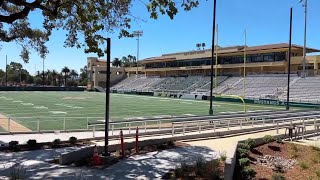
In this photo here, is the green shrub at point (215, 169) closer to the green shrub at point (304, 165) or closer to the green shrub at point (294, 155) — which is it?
the green shrub at point (304, 165)

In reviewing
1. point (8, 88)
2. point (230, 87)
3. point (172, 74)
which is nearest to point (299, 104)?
point (230, 87)

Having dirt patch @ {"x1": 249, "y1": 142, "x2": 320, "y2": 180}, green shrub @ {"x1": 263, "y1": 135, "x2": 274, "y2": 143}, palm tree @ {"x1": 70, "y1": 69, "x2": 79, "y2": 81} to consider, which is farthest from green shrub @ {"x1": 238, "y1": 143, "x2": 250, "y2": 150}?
palm tree @ {"x1": 70, "y1": 69, "x2": 79, "y2": 81}

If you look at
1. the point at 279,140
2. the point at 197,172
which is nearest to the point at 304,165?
the point at 279,140

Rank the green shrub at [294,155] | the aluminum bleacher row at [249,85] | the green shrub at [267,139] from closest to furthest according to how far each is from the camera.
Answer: the green shrub at [294,155] < the green shrub at [267,139] < the aluminum bleacher row at [249,85]

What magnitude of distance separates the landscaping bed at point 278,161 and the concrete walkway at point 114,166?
1.40 meters

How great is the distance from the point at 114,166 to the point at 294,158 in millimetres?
6740

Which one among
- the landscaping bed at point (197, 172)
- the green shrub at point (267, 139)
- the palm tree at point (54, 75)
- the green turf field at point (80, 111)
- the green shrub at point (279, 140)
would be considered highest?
the palm tree at point (54, 75)

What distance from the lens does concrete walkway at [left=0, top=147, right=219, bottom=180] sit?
1023 cm

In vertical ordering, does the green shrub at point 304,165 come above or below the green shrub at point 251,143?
below

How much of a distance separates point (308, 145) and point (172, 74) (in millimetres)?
82829

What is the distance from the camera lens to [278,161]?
13398mm

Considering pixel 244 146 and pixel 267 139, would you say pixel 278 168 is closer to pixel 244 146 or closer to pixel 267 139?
pixel 244 146

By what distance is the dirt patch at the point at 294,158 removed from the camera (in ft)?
38.8

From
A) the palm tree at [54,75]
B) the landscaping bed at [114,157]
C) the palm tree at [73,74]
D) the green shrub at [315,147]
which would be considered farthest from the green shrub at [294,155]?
the palm tree at [73,74]
